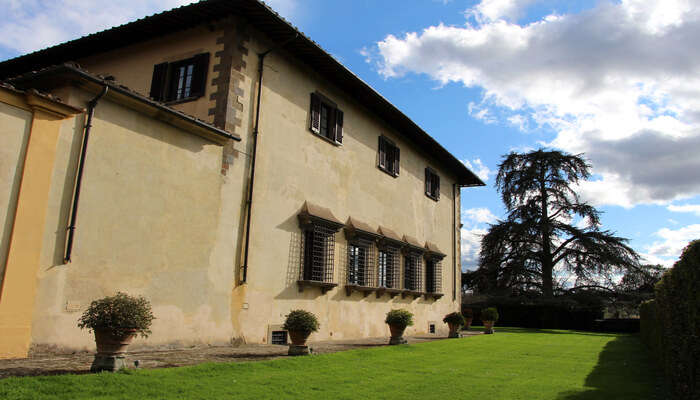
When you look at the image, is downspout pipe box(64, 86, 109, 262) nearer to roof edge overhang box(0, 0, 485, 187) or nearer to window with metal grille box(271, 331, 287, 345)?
roof edge overhang box(0, 0, 485, 187)

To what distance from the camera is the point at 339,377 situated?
7973 mm

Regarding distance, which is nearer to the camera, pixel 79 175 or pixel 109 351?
pixel 109 351

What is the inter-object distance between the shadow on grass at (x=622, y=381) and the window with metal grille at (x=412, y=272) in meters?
7.75

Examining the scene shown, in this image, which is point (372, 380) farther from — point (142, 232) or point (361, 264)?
point (361, 264)

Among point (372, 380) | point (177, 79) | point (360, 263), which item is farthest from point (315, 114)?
point (372, 380)

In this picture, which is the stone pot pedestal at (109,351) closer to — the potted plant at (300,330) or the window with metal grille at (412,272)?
the potted plant at (300,330)

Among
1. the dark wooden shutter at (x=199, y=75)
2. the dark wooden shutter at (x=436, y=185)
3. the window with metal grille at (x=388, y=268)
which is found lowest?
the window with metal grille at (x=388, y=268)

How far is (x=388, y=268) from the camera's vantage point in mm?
18344

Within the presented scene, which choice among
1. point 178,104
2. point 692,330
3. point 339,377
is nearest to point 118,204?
point 178,104

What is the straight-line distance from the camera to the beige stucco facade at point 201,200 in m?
8.30

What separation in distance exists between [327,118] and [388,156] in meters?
4.41

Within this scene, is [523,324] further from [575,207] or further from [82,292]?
[82,292]

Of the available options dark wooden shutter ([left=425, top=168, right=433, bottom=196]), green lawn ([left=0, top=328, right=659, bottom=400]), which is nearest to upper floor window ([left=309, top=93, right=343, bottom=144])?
green lawn ([left=0, top=328, right=659, bottom=400])

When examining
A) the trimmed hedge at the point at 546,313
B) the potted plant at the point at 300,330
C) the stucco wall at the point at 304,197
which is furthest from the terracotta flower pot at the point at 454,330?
the trimmed hedge at the point at 546,313
